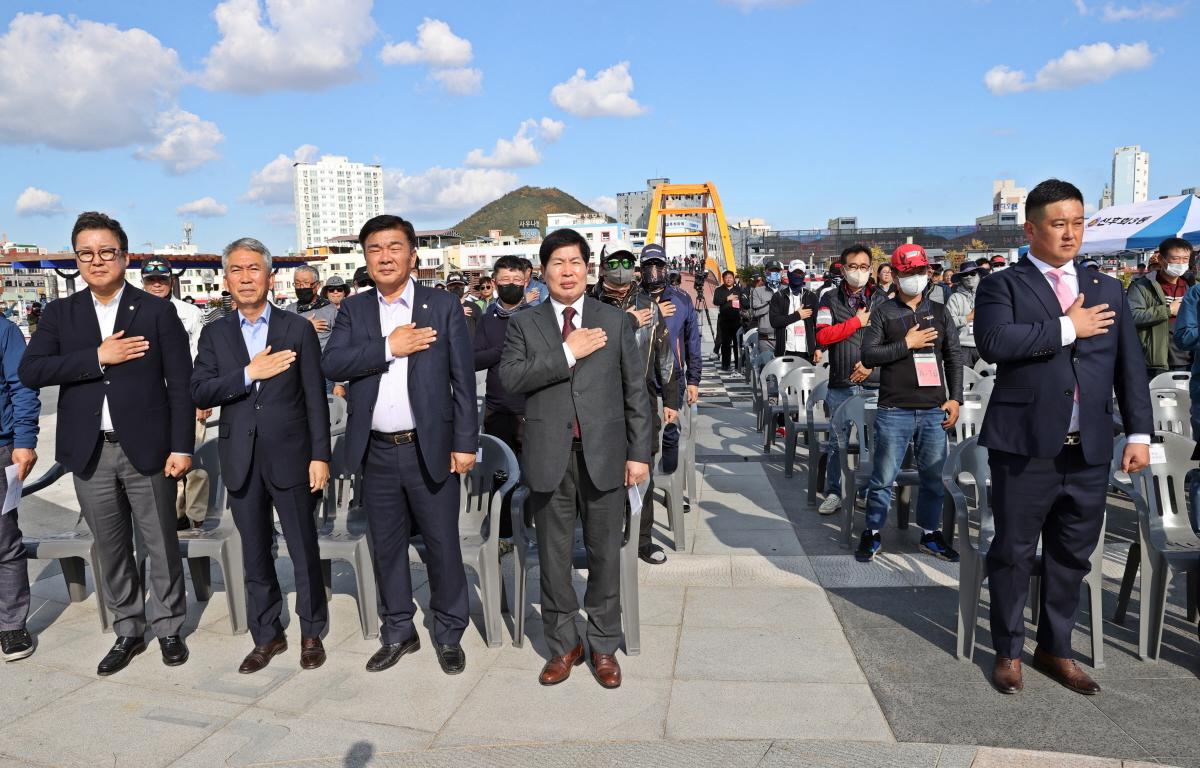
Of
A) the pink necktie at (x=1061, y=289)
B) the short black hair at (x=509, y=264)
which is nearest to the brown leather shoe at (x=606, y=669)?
the pink necktie at (x=1061, y=289)

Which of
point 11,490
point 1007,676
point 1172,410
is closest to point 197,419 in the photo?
point 11,490

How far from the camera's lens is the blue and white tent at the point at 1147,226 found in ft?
31.1

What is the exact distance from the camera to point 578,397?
2.98m

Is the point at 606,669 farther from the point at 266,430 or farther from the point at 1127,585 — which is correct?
the point at 1127,585

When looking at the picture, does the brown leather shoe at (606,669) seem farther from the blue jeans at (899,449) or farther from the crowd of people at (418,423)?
the blue jeans at (899,449)

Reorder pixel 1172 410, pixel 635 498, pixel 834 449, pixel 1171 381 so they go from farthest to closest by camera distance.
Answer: pixel 1171 381, pixel 834 449, pixel 1172 410, pixel 635 498

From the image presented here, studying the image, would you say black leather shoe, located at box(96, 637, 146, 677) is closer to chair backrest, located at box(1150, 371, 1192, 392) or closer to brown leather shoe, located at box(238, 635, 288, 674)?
brown leather shoe, located at box(238, 635, 288, 674)

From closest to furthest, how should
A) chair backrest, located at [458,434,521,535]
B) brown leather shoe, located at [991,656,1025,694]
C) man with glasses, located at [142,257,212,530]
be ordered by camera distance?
brown leather shoe, located at [991,656,1025,694]
chair backrest, located at [458,434,521,535]
man with glasses, located at [142,257,212,530]

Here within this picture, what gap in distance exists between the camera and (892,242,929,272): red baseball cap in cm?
427

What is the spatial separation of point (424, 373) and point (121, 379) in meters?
1.25

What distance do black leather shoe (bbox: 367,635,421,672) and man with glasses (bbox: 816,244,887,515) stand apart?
9.92 ft

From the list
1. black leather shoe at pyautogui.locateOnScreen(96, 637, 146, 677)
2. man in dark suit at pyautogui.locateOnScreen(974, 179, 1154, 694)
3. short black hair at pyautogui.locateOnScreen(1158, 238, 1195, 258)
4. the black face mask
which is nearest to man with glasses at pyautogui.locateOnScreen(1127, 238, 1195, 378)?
short black hair at pyautogui.locateOnScreen(1158, 238, 1195, 258)

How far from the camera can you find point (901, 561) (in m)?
4.36

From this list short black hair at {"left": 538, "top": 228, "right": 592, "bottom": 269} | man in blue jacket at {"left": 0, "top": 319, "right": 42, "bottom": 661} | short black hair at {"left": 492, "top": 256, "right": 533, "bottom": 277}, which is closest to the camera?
short black hair at {"left": 538, "top": 228, "right": 592, "bottom": 269}
